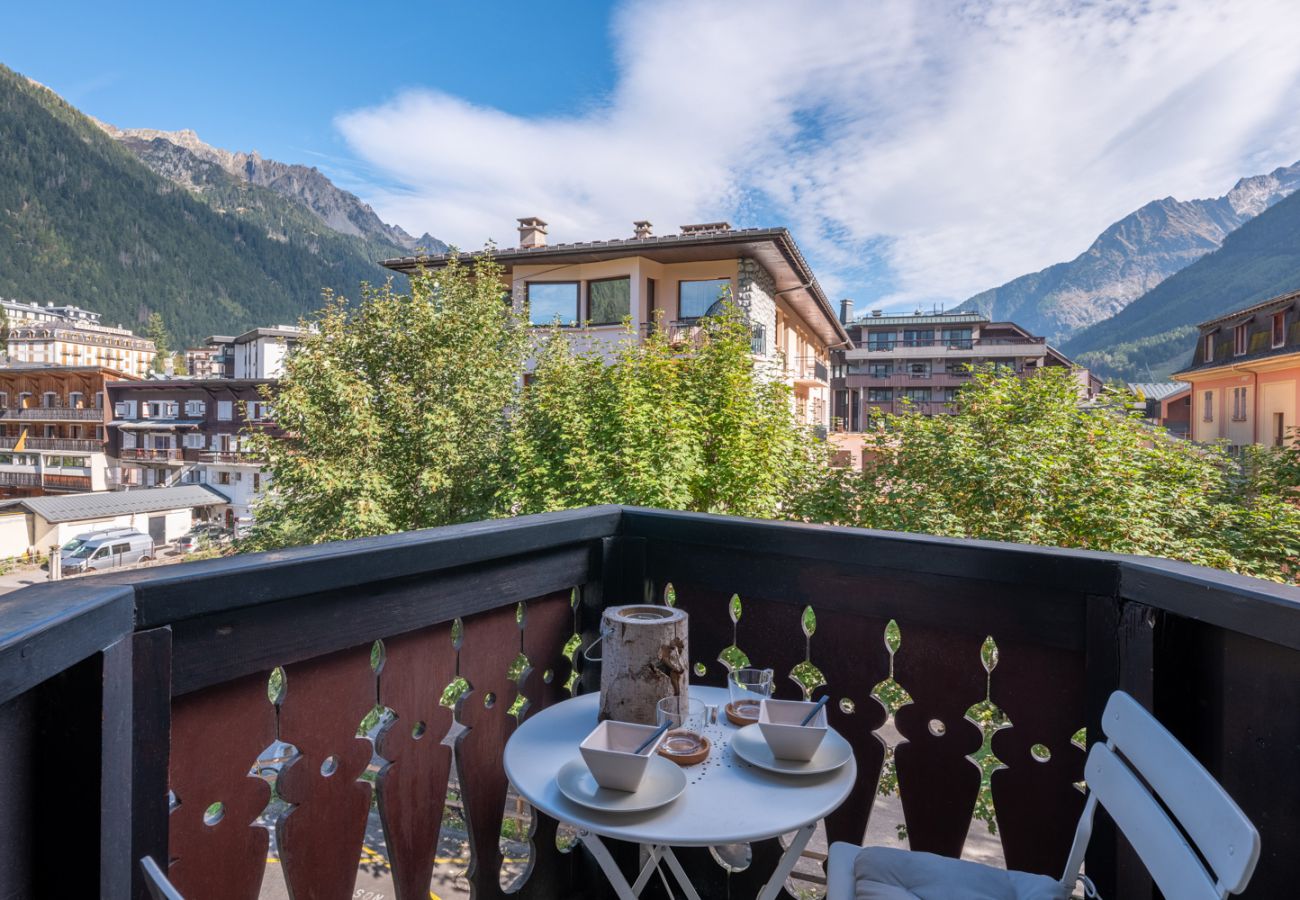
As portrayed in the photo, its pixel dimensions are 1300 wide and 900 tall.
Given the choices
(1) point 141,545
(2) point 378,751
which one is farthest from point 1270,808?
(1) point 141,545

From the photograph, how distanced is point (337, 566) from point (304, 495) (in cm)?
1273

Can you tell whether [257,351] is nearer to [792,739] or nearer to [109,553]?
[109,553]

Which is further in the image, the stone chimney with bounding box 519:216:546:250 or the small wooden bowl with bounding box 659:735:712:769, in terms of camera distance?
the stone chimney with bounding box 519:216:546:250

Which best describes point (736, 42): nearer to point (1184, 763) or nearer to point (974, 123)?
point (1184, 763)

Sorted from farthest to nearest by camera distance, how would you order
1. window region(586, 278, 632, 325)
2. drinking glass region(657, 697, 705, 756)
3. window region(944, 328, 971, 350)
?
window region(944, 328, 971, 350), window region(586, 278, 632, 325), drinking glass region(657, 697, 705, 756)

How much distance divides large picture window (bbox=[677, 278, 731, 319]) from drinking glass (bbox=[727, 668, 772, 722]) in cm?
1318

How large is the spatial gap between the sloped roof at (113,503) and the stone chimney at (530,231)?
28935 millimetres

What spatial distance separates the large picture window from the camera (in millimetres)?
14688

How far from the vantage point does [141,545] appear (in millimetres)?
33969


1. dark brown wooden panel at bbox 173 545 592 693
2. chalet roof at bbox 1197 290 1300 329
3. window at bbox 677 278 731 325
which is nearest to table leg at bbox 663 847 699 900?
dark brown wooden panel at bbox 173 545 592 693

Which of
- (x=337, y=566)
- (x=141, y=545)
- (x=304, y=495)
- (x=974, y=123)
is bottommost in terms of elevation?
(x=141, y=545)

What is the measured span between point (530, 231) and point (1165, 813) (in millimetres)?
17804

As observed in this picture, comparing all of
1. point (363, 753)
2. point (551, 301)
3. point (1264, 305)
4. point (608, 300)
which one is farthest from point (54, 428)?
point (1264, 305)

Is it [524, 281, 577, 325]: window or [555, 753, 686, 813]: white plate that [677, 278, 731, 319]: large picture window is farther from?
[555, 753, 686, 813]: white plate
